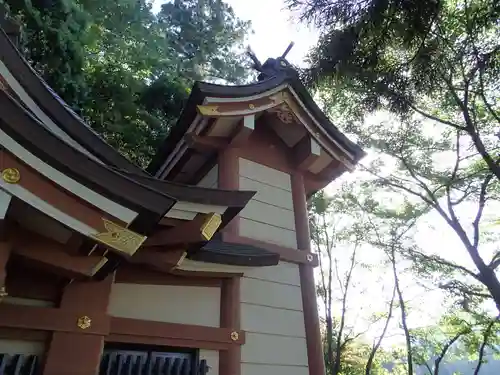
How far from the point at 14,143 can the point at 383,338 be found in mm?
15105

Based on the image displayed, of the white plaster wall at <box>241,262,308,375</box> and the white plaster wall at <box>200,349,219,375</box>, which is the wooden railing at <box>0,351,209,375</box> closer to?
the white plaster wall at <box>200,349,219,375</box>

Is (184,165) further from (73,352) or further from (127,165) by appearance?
(73,352)

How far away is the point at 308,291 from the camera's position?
426 centimetres

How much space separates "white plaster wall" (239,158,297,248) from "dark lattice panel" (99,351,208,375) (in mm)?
1507

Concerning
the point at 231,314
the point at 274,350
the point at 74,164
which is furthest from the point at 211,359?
the point at 74,164

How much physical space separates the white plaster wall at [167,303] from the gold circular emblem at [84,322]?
0.36 m

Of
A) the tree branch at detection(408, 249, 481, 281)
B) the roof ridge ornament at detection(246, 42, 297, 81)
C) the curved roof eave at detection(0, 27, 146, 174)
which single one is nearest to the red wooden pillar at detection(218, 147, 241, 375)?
the curved roof eave at detection(0, 27, 146, 174)

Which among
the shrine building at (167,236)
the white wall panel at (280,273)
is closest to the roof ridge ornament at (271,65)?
the shrine building at (167,236)

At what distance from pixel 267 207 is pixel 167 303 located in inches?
71.1

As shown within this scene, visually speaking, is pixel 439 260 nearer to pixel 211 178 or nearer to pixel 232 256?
pixel 211 178

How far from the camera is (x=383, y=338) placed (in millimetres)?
14602

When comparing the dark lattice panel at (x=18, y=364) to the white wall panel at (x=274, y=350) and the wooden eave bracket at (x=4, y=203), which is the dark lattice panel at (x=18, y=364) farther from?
the white wall panel at (x=274, y=350)

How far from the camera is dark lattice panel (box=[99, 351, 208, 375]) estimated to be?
112 inches

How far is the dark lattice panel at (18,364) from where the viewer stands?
2443 mm
